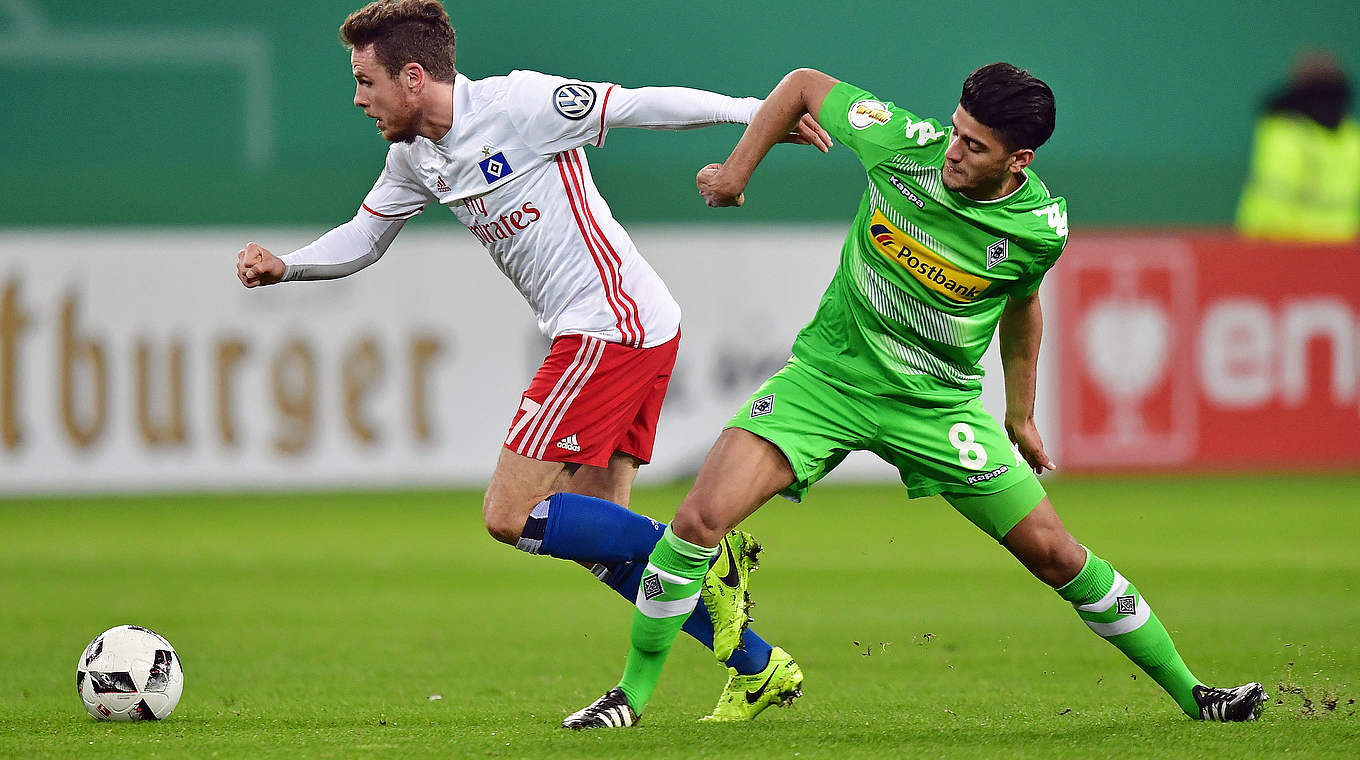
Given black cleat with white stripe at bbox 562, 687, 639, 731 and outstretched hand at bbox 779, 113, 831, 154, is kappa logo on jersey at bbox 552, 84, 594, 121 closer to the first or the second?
outstretched hand at bbox 779, 113, 831, 154

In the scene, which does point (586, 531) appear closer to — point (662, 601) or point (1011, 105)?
point (662, 601)

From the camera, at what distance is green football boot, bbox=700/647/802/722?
16.9 ft

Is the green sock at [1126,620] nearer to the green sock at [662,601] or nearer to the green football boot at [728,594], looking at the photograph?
the green football boot at [728,594]

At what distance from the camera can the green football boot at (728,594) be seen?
5105 mm

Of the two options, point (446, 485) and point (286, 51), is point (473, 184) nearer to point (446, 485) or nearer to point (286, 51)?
point (446, 485)

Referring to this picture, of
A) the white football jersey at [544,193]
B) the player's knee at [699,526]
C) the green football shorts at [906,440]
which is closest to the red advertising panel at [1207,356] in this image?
the white football jersey at [544,193]

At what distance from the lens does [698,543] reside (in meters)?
4.79

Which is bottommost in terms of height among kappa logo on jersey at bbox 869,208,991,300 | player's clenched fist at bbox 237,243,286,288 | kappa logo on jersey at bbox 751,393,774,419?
kappa logo on jersey at bbox 751,393,774,419

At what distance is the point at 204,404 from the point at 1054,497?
210 inches

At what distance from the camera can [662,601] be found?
16.0ft

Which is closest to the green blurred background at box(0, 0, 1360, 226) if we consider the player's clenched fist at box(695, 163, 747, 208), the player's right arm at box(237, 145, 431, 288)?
the player's right arm at box(237, 145, 431, 288)

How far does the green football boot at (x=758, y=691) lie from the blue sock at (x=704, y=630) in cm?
2

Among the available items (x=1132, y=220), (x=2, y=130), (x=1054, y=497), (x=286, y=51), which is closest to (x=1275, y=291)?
(x=1132, y=220)

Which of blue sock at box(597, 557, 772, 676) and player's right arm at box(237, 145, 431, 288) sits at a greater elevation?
player's right arm at box(237, 145, 431, 288)
